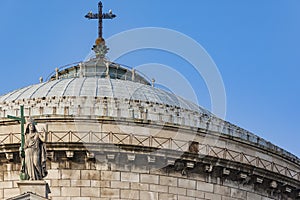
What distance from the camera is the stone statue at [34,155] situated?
2309 inches

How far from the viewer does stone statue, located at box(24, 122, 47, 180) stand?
5866cm

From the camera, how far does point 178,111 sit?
7150 cm

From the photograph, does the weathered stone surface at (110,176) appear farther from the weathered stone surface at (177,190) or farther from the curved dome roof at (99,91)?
the curved dome roof at (99,91)

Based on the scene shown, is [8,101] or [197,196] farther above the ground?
[8,101]

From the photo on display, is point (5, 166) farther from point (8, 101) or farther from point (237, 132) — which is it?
point (237, 132)

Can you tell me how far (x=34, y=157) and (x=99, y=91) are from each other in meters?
15.1

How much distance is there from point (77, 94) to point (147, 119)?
5110mm

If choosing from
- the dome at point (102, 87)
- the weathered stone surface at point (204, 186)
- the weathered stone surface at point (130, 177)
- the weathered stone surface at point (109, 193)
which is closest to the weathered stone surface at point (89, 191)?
the weathered stone surface at point (109, 193)

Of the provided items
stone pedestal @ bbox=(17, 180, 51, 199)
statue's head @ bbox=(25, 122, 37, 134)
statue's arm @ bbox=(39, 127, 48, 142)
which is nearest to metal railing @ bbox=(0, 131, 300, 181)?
statue's arm @ bbox=(39, 127, 48, 142)

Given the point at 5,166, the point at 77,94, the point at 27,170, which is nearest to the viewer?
the point at 27,170

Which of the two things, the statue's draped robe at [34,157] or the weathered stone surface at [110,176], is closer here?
the statue's draped robe at [34,157]

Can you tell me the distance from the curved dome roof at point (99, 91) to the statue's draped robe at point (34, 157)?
13307mm

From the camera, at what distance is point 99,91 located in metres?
73.8

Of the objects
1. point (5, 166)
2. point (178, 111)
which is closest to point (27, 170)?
point (5, 166)
